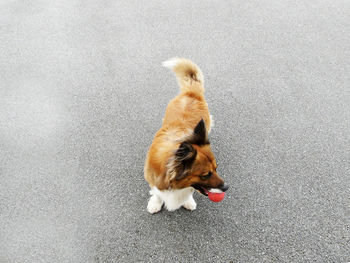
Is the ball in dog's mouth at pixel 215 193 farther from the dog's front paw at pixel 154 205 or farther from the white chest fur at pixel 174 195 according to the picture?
the dog's front paw at pixel 154 205

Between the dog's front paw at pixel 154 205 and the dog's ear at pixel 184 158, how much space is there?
37.4 inches

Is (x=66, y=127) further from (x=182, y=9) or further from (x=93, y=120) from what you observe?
(x=182, y=9)

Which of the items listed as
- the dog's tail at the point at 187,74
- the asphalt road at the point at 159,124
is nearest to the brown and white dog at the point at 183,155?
the dog's tail at the point at 187,74

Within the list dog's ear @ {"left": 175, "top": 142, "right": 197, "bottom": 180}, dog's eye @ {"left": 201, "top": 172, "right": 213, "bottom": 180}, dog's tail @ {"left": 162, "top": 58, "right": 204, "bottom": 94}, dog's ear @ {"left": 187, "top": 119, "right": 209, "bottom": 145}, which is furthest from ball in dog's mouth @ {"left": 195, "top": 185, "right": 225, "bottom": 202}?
dog's tail @ {"left": 162, "top": 58, "right": 204, "bottom": 94}

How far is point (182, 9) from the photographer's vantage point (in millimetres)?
5246

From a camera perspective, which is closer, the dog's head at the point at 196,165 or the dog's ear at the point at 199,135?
the dog's head at the point at 196,165

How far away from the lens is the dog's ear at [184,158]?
1722 millimetres

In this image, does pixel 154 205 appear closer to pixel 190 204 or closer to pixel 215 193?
pixel 190 204

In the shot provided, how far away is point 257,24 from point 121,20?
274 cm

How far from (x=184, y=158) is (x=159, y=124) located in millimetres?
1851

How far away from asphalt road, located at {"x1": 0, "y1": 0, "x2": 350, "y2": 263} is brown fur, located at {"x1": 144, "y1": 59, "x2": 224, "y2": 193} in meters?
0.90

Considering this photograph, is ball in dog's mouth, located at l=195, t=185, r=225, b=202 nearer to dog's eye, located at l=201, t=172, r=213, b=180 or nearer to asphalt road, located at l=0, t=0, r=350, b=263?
dog's eye, located at l=201, t=172, r=213, b=180

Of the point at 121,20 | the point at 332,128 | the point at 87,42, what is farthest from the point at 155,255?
the point at 121,20

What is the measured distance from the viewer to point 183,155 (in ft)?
5.82
